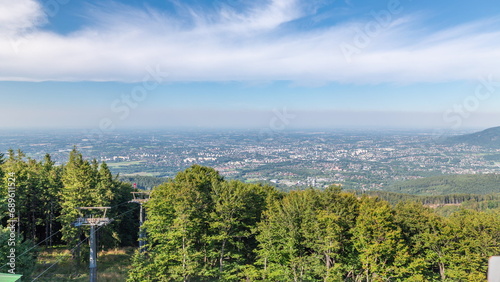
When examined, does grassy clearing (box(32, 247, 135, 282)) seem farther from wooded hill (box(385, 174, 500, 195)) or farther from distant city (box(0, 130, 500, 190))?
wooded hill (box(385, 174, 500, 195))

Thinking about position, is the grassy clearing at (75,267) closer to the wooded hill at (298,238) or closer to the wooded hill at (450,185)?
the wooded hill at (298,238)

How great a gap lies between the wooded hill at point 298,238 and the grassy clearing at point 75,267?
261 centimetres

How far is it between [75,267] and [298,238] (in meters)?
19.4

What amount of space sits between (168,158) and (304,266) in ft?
390

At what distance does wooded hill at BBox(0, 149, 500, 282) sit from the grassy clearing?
2.61 m

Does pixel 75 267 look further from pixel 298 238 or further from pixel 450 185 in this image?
pixel 450 185

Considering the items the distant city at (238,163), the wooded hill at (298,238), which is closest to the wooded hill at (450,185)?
the distant city at (238,163)

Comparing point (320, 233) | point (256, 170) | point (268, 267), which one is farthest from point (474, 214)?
point (256, 170)

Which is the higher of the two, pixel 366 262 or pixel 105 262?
pixel 366 262

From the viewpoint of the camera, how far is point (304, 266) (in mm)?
20156

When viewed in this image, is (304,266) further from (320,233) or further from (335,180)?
(335,180)

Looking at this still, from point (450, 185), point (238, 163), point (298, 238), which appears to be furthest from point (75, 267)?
point (450, 185)

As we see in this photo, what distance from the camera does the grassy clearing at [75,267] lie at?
2267 centimetres

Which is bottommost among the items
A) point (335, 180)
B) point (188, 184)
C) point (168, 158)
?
point (335, 180)
